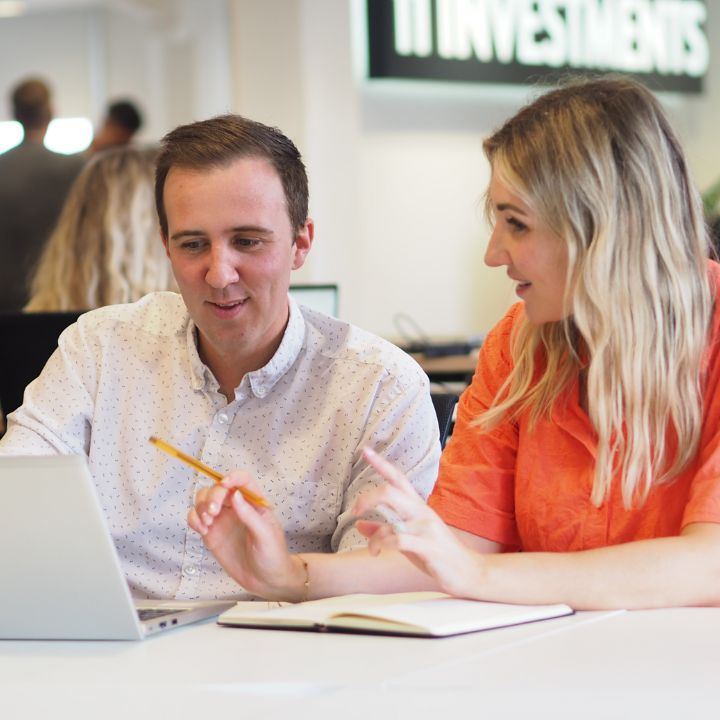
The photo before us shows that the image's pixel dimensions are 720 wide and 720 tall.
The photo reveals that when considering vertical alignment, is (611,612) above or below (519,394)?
below

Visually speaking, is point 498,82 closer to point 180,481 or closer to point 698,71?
point 698,71

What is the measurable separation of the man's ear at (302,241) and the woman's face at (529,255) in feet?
1.37

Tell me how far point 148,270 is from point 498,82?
342 cm

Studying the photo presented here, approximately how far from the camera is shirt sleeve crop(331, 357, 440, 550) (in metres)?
1.73

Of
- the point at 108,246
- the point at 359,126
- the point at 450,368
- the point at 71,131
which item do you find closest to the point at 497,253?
the point at 108,246

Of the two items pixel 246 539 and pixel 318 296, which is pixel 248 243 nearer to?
pixel 246 539

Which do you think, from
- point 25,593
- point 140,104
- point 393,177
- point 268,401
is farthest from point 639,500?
point 140,104

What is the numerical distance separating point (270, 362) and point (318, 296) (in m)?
1.26

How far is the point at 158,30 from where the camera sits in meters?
6.63

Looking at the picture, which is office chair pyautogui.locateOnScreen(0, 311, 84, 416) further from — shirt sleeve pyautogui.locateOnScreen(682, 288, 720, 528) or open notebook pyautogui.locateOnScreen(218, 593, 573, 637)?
shirt sleeve pyautogui.locateOnScreen(682, 288, 720, 528)

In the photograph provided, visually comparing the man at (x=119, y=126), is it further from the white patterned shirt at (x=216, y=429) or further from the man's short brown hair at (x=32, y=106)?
the white patterned shirt at (x=216, y=429)

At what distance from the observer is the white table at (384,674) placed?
979 millimetres

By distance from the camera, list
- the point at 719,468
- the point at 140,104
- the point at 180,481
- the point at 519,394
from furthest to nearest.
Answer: the point at 140,104
the point at 180,481
the point at 519,394
the point at 719,468

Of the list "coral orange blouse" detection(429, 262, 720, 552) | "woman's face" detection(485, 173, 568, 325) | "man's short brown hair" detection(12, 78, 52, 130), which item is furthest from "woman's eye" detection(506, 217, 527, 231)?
"man's short brown hair" detection(12, 78, 52, 130)
